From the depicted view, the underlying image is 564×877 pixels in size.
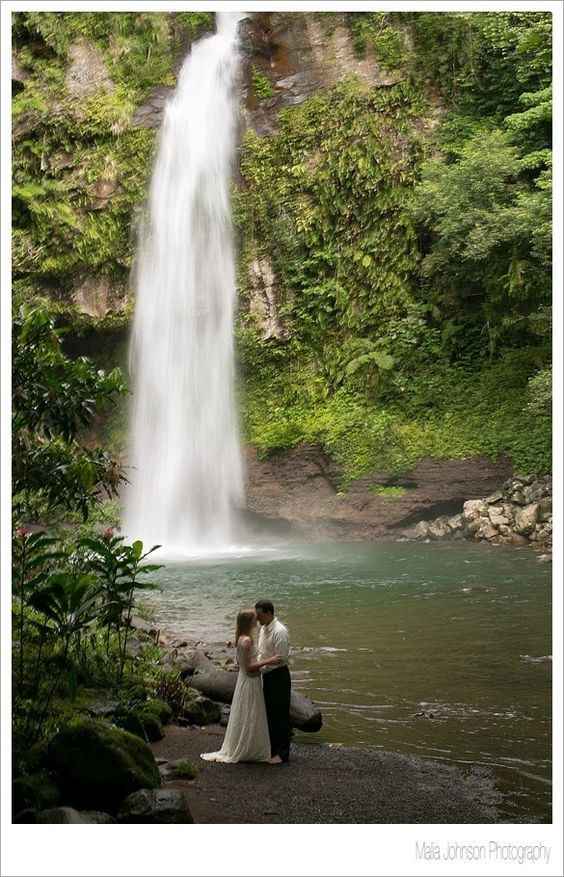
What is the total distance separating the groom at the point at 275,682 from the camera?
618 cm

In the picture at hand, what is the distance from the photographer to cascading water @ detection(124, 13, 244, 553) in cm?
2398

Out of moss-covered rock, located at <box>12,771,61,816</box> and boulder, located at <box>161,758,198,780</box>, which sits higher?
moss-covered rock, located at <box>12,771,61,816</box>

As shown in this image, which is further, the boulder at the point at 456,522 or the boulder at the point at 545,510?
the boulder at the point at 456,522

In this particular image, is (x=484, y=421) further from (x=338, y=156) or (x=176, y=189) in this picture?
(x=176, y=189)

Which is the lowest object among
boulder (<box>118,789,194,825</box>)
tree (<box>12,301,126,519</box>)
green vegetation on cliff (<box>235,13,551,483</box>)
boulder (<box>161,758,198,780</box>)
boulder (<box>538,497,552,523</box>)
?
boulder (<box>161,758,198,780</box>)

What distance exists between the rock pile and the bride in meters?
11.9

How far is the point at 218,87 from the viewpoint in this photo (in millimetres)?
26094

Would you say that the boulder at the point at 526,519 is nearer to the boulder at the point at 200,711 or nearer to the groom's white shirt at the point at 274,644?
the boulder at the point at 200,711

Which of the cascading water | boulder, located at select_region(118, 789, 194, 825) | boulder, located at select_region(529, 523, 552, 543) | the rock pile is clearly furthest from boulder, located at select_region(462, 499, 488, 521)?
boulder, located at select_region(118, 789, 194, 825)

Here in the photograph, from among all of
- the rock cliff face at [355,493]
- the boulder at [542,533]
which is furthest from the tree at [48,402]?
the rock cliff face at [355,493]

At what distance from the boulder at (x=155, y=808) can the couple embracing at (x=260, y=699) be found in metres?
1.33

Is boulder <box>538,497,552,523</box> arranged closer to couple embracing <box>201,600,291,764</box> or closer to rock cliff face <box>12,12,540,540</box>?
rock cliff face <box>12,12,540,540</box>

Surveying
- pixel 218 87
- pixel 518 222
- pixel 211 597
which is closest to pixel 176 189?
pixel 218 87

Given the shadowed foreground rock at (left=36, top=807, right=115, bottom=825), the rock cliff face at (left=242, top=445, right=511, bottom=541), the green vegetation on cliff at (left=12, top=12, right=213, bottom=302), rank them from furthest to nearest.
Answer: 1. the green vegetation on cliff at (left=12, top=12, right=213, bottom=302)
2. the rock cliff face at (left=242, top=445, right=511, bottom=541)
3. the shadowed foreground rock at (left=36, top=807, right=115, bottom=825)
